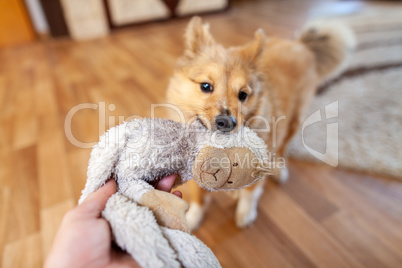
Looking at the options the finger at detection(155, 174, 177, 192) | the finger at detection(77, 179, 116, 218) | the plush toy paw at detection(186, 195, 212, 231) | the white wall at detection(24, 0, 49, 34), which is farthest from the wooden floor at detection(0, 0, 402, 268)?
the white wall at detection(24, 0, 49, 34)

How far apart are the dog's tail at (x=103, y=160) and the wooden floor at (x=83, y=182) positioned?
2.40 feet

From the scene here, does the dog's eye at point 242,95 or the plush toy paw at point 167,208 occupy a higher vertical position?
the dog's eye at point 242,95

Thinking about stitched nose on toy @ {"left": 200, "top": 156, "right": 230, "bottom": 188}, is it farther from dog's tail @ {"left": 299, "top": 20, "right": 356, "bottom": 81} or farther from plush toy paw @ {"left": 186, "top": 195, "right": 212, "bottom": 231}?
dog's tail @ {"left": 299, "top": 20, "right": 356, "bottom": 81}

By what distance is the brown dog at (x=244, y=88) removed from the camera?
3.22 ft

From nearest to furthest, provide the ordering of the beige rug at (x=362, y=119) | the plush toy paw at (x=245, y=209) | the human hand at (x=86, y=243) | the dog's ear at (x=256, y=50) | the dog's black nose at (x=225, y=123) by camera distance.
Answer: the human hand at (x=86, y=243), the dog's black nose at (x=225, y=123), the dog's ear at (x=256, y=50), the plush toy paw at (x=245, y=209), the beige rug at (x=362, y=119)

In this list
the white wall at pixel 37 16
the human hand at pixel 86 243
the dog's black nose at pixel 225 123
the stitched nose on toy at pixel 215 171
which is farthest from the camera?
the white wall at pixel 37 16

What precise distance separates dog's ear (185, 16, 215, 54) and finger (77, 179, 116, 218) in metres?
0.79

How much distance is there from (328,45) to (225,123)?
1.21 metres

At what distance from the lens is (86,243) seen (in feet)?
1.71

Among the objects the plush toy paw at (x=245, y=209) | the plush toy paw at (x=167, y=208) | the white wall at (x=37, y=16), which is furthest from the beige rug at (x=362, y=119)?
the white wall at (x=37, y=16)

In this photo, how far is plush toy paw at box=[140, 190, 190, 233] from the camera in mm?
569

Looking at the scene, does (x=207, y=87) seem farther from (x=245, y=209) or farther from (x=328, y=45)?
(x=328, y=45)

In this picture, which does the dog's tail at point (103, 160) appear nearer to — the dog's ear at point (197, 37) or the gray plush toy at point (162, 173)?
the gray plush toy at point (162, 173)

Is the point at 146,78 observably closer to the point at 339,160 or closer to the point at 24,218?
the point at 24,218
